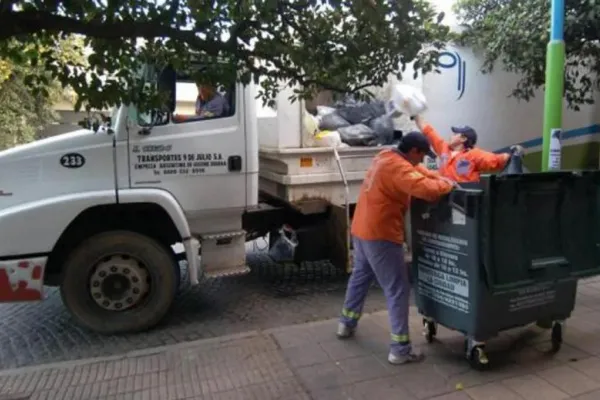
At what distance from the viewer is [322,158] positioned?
523 cm

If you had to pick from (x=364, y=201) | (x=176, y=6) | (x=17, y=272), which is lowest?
(x=17, y=272)

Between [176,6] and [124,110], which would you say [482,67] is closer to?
[124,110]

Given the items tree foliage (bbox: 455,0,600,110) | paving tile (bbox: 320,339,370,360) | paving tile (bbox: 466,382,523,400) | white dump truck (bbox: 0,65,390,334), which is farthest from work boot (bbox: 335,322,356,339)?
tree foliage (bbox: 455,0,600,110)


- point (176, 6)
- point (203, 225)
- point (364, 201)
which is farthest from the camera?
point (203, 225)

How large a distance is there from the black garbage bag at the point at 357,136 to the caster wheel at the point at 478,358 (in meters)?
2.68

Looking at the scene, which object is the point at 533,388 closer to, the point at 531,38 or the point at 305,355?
the point at 305,355

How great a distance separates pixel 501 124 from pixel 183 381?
5.85 meters

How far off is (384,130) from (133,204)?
2.72 m

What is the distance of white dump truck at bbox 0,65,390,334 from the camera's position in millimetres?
4176

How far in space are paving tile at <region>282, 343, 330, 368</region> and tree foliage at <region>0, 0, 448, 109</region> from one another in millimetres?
1855

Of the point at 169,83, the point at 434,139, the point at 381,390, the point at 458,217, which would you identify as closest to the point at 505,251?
the point at 458,217

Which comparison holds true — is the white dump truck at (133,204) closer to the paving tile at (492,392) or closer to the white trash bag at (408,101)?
the white trash bag at (408,101)

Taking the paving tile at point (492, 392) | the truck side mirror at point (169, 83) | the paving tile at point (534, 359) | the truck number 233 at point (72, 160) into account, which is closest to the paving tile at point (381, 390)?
the paving tile at point (492, 392)

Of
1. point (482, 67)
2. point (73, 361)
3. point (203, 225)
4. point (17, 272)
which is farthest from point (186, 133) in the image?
Answer: point (482, 67)
